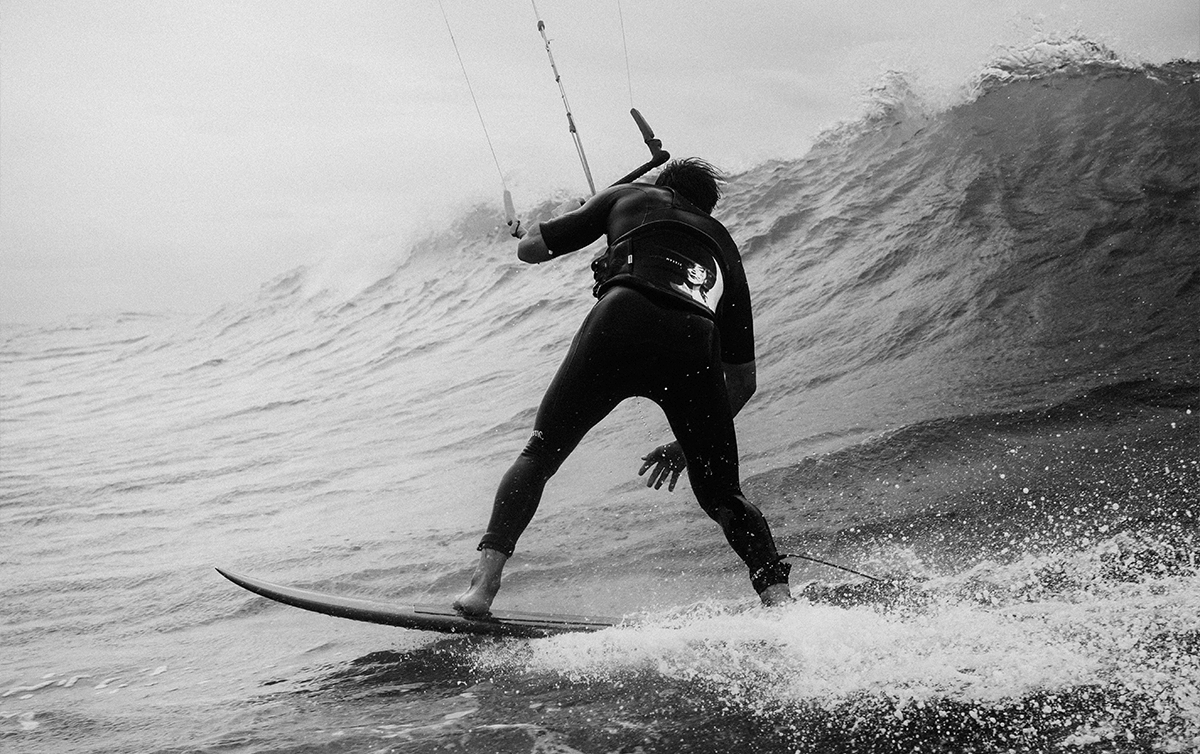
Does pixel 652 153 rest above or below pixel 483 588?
above

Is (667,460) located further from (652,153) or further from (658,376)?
(652,153)

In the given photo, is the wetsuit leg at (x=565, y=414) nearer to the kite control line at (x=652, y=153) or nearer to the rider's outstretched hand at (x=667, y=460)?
the rider's outstretched hand at (x=667, y=460)

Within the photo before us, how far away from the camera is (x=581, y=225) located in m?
2.84

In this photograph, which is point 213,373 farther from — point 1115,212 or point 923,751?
point 923,751

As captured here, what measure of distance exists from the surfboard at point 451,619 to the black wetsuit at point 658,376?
256mm

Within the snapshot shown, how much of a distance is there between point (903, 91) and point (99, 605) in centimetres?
1151

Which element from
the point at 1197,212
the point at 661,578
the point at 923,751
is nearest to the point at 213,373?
the point at 661,578

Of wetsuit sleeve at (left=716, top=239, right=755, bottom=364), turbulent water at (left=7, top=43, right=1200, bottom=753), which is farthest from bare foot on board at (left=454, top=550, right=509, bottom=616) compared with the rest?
wetsuit sleeve at (left=716, top=239, right=755, bottom=364)

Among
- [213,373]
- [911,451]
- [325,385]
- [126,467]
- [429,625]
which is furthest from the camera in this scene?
[213,373]

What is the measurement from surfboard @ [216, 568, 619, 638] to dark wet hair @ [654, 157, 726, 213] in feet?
→ 4.71

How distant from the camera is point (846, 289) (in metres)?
7.78

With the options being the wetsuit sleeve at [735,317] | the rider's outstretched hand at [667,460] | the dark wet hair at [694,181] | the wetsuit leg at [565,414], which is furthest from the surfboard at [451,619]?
the dark wet hair at [694,181]

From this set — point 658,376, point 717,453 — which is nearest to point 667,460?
point 717,453

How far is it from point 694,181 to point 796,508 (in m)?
1.97
